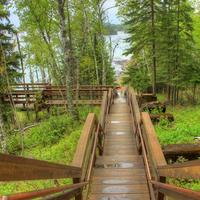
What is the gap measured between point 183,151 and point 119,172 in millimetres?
1885

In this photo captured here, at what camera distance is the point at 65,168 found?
355 cm

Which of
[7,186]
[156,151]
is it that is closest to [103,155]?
[7,186]

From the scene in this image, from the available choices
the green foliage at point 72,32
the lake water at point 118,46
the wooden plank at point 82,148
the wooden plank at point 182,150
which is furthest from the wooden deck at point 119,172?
the lake water at point 118,46

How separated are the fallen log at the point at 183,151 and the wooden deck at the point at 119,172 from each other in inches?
27.3

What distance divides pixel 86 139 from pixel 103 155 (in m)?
3.02

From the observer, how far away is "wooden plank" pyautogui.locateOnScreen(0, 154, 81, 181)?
188 centimetres

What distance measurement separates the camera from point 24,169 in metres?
2.15

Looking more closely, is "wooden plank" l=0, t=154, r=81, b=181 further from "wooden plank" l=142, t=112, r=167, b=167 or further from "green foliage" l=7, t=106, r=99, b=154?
"green foliage" l=7, t=106, r=99, b=154

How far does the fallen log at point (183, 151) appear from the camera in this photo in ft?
25.2

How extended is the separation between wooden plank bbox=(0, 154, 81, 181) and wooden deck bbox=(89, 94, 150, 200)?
2.65 metres

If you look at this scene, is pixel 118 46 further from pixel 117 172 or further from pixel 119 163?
pixel 117 172

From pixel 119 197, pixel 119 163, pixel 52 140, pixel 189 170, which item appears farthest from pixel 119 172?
pixel 52 140

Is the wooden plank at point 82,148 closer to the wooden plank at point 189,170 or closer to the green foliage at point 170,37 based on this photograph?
the wooden plank at point 189,170

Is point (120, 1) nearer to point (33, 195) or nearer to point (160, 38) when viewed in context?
point (160, 38)
